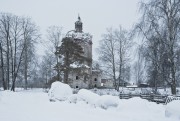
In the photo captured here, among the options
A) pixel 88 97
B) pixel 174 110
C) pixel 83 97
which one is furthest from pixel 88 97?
pixel 174 110

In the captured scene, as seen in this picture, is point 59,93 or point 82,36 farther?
point 82,36

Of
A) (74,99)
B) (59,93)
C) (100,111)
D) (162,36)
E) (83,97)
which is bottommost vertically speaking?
(100,111)

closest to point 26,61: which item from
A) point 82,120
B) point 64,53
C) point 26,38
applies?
point 26,38

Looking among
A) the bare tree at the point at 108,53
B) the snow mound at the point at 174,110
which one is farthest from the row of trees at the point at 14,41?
the snow mound at the point at 174,110

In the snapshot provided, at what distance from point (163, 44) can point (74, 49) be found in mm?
20741

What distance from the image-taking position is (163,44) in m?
21.6

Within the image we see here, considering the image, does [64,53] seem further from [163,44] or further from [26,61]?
[163,44]

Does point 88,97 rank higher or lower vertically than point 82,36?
lower

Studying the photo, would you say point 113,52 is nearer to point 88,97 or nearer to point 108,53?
point 108,53

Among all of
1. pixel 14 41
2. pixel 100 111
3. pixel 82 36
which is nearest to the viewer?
pixel 100 111

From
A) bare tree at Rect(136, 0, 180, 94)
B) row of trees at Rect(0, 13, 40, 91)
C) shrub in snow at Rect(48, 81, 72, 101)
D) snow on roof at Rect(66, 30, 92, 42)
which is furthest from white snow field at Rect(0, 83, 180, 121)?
snow on roof at Rect(66, 30, 92, 42)

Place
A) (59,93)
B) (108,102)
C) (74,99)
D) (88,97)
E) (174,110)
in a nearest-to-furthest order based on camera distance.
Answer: (174,110) < (108,102) < (88,97) < (74,99) < (59,93)

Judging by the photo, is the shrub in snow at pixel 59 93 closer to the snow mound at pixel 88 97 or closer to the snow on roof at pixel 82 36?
the snow mound at pixel 88 97

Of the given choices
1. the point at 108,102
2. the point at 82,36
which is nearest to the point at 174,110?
the point at 108,102
